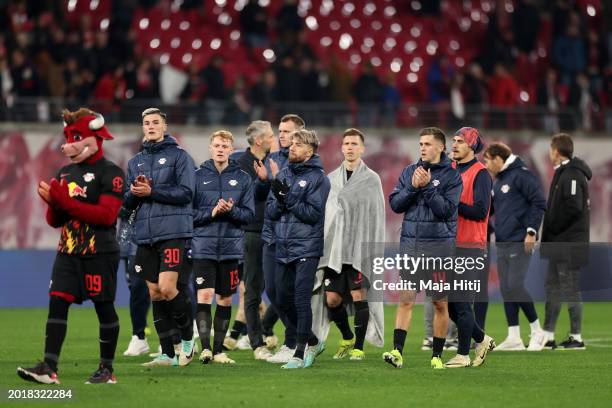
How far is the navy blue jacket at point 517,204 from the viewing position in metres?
14.3

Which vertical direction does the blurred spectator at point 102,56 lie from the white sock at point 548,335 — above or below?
above

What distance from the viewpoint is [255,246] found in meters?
13.2

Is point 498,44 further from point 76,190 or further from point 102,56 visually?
point 76,190

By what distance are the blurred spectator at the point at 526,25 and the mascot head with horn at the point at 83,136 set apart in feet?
60.8

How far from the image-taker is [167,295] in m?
11.3

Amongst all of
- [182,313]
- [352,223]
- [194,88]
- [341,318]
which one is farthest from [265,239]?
[194,88]

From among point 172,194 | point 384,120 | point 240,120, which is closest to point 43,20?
point 240,120

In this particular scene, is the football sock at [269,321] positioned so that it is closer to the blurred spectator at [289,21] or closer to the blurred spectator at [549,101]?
the blurred spectator at [549,101]

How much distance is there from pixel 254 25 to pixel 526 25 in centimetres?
581

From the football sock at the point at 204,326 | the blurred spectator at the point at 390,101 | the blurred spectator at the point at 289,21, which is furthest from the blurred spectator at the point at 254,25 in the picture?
the football sock at the point at 204,326

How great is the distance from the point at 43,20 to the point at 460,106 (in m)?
7.67

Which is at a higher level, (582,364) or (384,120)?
(384,120)

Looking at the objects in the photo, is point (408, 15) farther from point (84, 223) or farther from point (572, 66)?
point (84, 223)

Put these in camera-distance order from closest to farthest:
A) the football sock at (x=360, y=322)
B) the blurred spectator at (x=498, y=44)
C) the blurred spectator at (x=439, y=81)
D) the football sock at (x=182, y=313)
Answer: the football sock at (x=182, y=313), the football sock at (x=360, y=322), the blurred spectator at (x=439, y=81), the blurred spectator at (x=498, y=44)
